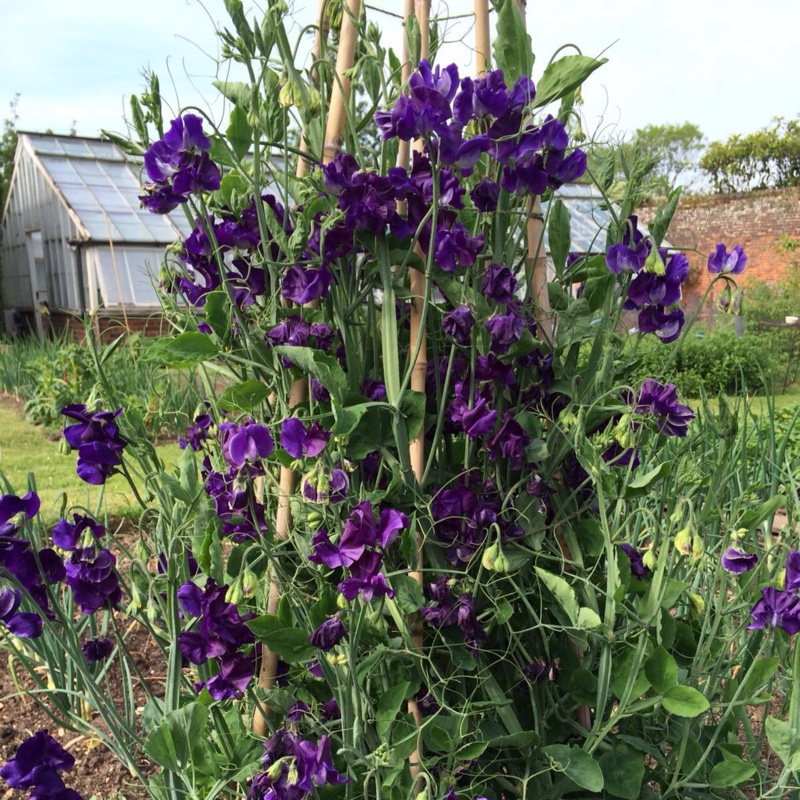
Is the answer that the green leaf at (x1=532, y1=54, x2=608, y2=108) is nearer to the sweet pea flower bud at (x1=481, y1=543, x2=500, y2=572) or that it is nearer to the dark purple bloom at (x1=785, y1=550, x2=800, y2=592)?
the sweet pea flower bud at (x1=481, y1=543, x2=500, y2=572)

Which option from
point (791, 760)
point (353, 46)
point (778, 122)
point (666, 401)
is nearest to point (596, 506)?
point (666, 401)

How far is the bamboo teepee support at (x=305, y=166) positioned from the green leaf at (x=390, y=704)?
7.2 inches

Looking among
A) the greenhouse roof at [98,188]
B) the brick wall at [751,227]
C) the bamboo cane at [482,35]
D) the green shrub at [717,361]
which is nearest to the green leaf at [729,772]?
the bamboo cane at [482,35]

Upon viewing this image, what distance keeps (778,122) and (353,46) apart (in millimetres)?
23393

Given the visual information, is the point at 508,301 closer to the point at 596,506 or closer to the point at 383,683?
the point at 596,506

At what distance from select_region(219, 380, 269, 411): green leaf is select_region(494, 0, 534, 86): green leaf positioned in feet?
1.82

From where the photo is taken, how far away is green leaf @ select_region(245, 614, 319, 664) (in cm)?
104

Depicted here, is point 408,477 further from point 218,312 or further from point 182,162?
point 182,162

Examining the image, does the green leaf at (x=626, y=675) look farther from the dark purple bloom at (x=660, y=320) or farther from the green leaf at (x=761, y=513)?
the dark purple bloom at (x=660, y=320)

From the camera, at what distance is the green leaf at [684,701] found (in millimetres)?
1031

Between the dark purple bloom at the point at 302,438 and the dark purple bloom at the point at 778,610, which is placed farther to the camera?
the dark purple bloom at the point at 778,610

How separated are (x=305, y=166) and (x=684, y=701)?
946 mm

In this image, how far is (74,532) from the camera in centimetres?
114

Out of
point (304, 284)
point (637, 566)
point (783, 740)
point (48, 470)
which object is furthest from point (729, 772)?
point (48, 470)
